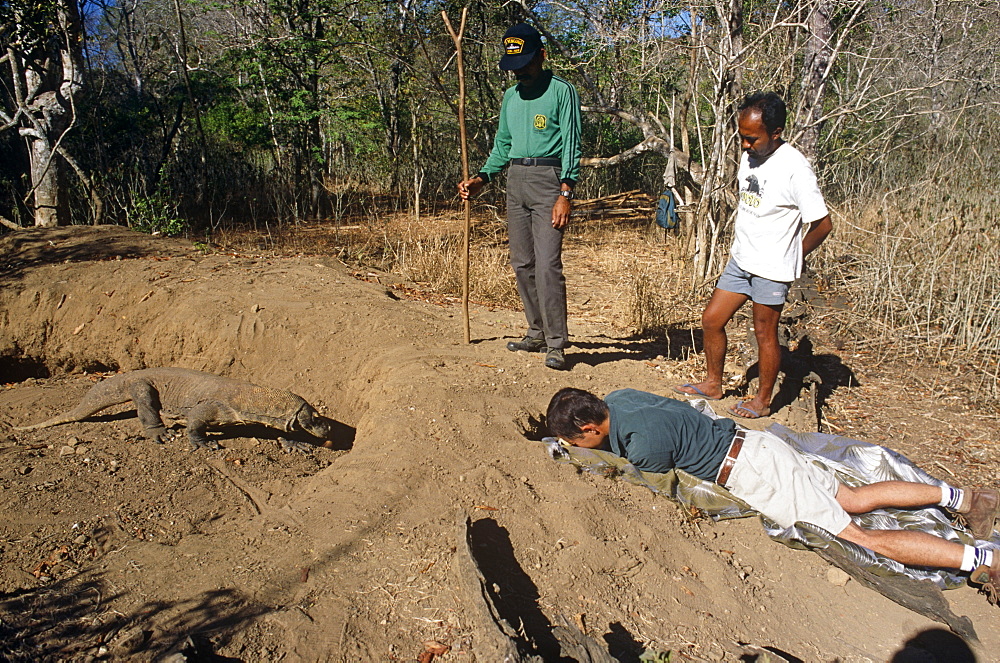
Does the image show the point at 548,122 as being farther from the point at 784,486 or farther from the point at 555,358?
the point at 784,486

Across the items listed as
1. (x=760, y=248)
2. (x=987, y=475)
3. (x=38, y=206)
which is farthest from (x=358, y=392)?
(x=38, y=206)

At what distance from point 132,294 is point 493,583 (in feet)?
14.6

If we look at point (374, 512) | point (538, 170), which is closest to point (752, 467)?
point (374, 512)

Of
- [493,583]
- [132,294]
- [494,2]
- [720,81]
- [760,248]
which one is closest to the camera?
[493,583]

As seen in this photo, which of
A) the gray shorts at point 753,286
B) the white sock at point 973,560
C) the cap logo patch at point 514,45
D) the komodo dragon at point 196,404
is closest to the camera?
the white sock at point 973,560

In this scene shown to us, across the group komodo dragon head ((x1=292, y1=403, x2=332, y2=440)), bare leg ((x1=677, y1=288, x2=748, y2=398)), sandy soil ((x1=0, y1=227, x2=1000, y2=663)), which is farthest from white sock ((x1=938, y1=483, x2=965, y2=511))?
komodo dragon head ((x1=292, y1=403, x2=332, y2=440))

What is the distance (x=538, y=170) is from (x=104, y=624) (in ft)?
11.0

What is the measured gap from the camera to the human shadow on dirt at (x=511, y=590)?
95.9 inches

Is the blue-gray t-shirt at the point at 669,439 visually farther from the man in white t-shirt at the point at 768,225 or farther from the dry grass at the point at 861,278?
the dry grass at the point at 861,278

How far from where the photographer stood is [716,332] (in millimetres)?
4270

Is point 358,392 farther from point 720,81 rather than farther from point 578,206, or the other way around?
point 578,206

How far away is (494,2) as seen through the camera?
10.2m

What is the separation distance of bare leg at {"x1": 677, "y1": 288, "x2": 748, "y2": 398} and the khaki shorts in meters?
0.98

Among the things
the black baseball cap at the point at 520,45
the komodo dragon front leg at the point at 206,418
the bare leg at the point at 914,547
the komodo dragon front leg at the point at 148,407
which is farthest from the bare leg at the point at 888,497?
the komodo dragon front leg at the point at 148,407
